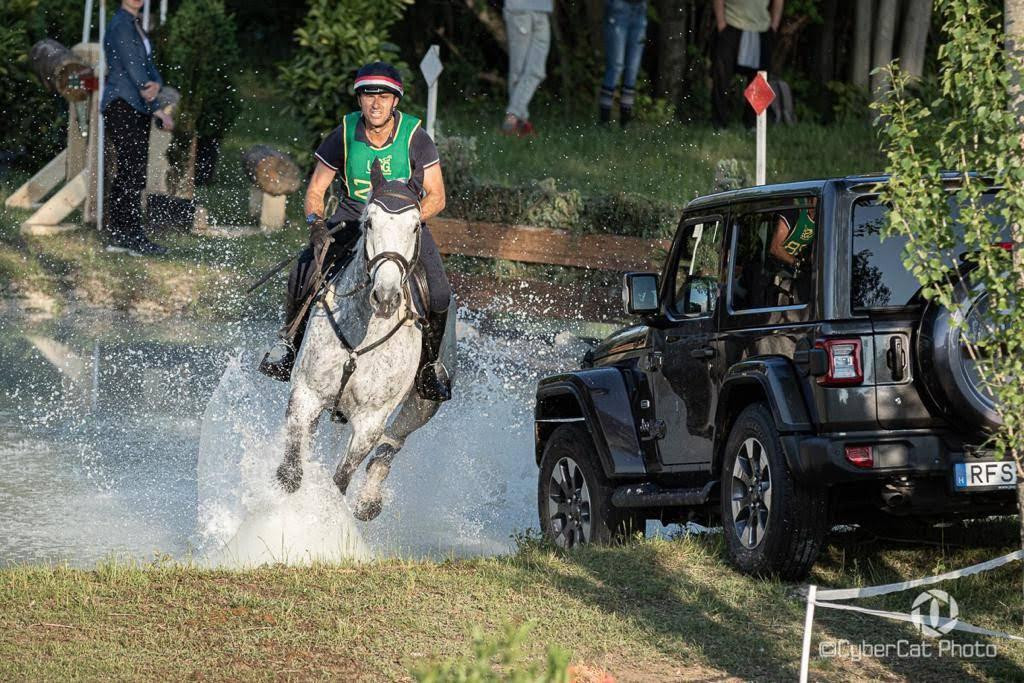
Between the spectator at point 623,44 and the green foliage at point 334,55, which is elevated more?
the spectator at point 623,44

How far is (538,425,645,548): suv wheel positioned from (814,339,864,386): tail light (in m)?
2.10

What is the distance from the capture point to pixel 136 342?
56.7 feet

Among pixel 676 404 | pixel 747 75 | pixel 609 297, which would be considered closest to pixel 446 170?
pixel 609 297

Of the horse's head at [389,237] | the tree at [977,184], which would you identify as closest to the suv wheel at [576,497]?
the horse's head at [389,237]

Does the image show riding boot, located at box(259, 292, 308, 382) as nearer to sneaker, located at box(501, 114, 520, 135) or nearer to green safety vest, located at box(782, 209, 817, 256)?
green safety vest, located at box(782, 209, 817, 256)

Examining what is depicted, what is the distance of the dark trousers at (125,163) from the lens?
19734 millimetres

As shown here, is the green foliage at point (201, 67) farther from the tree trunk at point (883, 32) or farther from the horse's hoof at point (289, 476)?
the horse's hoof at point (289, 476)

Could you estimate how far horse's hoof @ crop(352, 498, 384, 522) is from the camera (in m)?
10.3

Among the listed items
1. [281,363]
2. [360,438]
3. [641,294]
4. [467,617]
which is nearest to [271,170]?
[281,363]

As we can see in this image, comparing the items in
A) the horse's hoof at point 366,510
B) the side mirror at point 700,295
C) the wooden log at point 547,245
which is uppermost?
the wooden log at point 547,245

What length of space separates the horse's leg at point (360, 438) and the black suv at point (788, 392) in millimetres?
1358

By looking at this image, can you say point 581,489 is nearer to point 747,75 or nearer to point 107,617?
point 107,617

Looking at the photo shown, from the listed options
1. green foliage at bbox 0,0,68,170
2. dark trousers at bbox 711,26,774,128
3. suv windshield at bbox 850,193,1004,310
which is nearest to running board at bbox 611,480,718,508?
suv windshield at bbox 850,193,1004,310

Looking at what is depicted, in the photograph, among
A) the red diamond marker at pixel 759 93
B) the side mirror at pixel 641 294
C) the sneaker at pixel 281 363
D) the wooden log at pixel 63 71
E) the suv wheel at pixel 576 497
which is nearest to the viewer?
the side mirror at pixel 641 294
